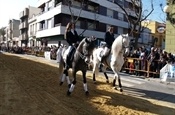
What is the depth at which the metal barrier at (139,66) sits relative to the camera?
60.8 feet

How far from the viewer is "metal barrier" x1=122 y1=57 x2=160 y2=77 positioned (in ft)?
60.8

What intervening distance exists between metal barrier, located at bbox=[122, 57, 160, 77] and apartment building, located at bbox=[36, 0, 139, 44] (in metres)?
25.8

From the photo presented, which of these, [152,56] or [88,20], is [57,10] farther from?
[152,56]

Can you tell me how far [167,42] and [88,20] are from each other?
93.7 ft

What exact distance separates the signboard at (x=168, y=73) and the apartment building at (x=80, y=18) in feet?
94.6

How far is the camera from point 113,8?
197 ft

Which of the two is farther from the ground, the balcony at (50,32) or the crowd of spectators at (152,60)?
the balcony at (50,32)

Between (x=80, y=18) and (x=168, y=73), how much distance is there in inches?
1385

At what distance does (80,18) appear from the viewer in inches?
1989

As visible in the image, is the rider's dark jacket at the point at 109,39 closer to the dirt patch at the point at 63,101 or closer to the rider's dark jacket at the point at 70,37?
the dirt patch at the point at 63,101

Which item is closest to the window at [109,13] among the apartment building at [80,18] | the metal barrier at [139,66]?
the apartment building at [80,18]

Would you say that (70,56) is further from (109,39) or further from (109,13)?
(109,13)

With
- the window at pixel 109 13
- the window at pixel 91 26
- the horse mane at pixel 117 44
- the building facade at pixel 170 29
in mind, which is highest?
the window at pixel 109 13

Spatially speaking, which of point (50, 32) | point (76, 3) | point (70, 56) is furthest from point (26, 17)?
point (70, 56)
